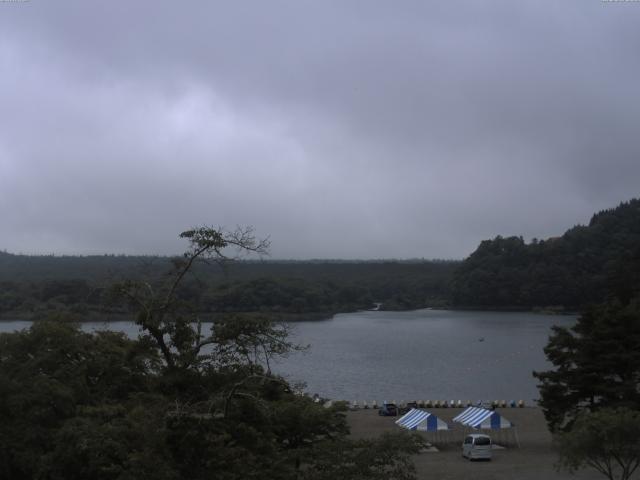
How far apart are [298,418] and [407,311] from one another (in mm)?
110858

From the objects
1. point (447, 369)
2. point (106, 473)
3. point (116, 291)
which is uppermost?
point (116, 291)

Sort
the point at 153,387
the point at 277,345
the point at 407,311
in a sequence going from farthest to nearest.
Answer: the point at 407,311
the point at 153,387
the point at 277,345

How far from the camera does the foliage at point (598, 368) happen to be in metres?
20.8

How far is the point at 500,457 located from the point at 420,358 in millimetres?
36403

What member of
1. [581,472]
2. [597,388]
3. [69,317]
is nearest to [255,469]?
[69,317]

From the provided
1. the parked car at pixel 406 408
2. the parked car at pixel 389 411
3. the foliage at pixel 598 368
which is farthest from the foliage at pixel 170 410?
the parked car at pixel 406 408

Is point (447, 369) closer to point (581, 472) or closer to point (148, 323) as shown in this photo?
point (581, 472)

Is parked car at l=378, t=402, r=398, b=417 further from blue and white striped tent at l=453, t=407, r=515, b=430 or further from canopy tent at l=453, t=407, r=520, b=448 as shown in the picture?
blue and white striped tent at l=453, t=407, r=515, b=430

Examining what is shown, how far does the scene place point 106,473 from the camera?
857 centimetres

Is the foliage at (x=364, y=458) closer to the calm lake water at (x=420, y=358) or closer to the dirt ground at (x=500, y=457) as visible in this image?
the dirt ground at (x=500, y=457)

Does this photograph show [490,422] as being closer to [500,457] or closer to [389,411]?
[500,457]

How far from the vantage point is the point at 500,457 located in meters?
21.6

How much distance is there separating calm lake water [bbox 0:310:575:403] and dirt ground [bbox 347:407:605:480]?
4900mm

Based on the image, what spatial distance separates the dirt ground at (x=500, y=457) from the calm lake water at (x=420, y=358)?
16.1ft
